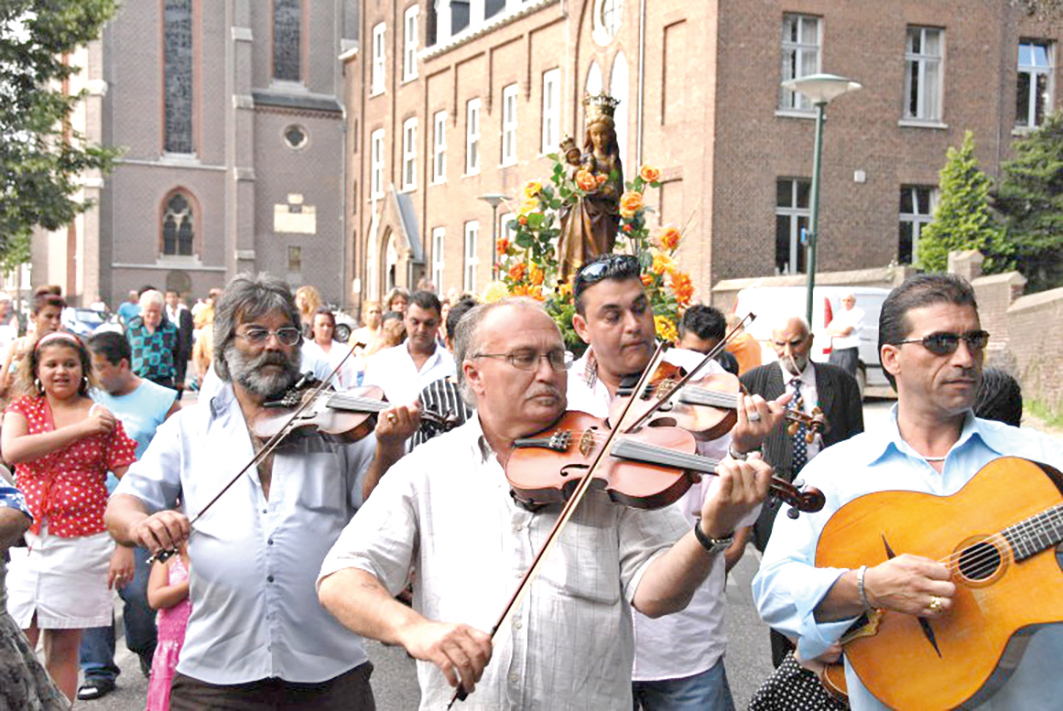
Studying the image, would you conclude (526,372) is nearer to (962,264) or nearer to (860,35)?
(962,264)

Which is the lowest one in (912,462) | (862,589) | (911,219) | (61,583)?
(61,583)

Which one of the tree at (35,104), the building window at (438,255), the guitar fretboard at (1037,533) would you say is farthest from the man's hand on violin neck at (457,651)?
the building window at (438,255)

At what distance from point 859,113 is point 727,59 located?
306cm

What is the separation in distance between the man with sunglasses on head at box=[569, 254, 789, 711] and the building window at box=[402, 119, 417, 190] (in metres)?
36.7

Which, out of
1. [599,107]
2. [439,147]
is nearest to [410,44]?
[439,147]

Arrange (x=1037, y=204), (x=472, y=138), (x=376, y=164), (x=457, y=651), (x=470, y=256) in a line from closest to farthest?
(x=457, y=651)
(x=1037, y=204)
(x=470, y=256)
(x=472, y=138)
(x=376, y=164)

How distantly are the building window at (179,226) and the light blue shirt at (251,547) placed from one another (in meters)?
49.4

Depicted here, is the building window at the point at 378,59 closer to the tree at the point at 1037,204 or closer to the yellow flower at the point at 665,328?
the tree at the point at 1037,204

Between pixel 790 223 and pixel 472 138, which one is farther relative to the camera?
pixel 472 138

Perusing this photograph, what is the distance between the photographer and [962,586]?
269cm

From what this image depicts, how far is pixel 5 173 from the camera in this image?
22297 mm

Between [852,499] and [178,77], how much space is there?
5167cm

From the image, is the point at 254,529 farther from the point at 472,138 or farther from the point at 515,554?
the point at 472,138

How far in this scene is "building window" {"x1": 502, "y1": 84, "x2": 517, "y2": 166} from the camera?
33.8 m
